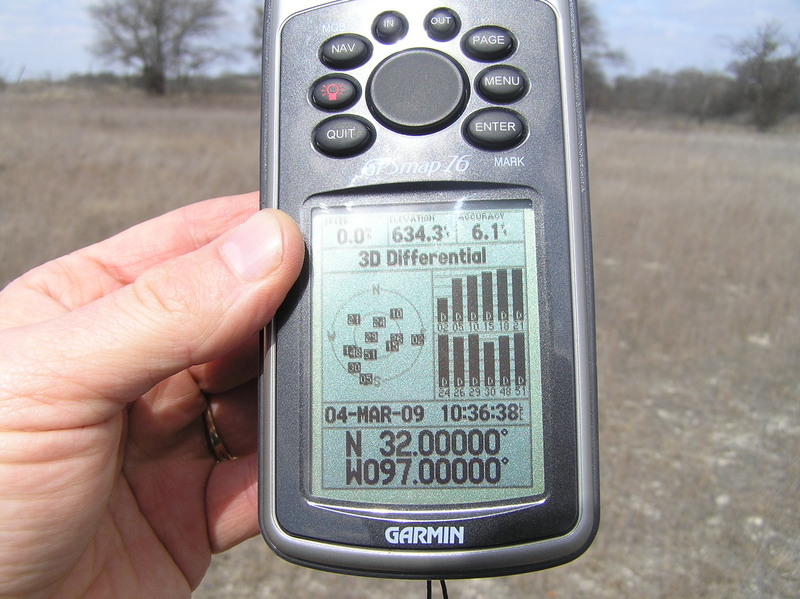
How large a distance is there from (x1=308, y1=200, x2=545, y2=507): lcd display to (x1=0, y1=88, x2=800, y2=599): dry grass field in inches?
43.7

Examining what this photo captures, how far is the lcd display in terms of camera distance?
3.92ft

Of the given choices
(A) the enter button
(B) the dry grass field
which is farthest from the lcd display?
(B) the dry grass field

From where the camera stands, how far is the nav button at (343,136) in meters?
1.22

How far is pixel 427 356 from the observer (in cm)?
121

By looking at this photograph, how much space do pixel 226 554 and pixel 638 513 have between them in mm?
1494

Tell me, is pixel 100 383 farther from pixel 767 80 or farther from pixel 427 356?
pixel 767 80

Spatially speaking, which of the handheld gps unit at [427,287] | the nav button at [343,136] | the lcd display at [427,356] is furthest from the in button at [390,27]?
the lcd display at [427,356]

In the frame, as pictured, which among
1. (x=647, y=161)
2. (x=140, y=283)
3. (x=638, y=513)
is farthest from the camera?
(x=647, y=161)

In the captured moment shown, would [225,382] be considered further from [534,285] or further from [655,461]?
[655,461]

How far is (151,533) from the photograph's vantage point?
1424mm

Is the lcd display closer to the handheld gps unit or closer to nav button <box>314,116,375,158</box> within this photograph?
the handheld gps unit

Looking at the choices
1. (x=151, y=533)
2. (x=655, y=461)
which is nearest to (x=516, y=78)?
(x=151, y=533)

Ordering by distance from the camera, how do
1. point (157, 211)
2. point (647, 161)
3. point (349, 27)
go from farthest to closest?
point (647, 161)
point (157, 211)
point (349, 27)

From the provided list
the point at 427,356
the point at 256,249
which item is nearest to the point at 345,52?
the point at 256,249
